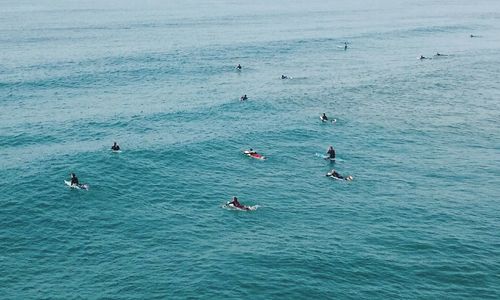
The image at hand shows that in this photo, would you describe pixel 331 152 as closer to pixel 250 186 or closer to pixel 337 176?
pixel 337 176

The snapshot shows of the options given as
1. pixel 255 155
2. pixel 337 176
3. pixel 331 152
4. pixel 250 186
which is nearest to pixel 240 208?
pixel 250 186

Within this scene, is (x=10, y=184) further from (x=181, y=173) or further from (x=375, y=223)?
(x=375, y=223)

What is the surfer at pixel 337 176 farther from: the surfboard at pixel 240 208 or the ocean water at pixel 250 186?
the surfboard at pixel 240 208

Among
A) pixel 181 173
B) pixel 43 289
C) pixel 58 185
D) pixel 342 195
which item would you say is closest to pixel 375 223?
pixel 342 195

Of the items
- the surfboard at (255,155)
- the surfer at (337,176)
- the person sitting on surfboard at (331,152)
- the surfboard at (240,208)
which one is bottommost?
the surfboard at (240,208)

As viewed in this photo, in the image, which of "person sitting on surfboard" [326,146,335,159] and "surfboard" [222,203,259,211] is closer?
"surfboard" [222,203,259,211]

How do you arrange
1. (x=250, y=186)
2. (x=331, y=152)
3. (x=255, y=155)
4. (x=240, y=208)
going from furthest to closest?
1. (x=255, y=155)
2. (x=331, y=152)
3. (x=250, y=186)
4. (x=240, y=208)

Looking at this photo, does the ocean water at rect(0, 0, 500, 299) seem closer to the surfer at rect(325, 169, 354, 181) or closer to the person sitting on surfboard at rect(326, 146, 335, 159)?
the surfer at rect(325, 169, 354, 181)

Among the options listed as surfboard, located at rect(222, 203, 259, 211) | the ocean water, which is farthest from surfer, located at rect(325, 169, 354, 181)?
surfboard, located at rect(222, 203, 259, 211)

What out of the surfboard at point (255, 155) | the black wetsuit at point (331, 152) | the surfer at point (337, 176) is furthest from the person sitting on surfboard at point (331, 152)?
the surfboard at point (255, 155)
